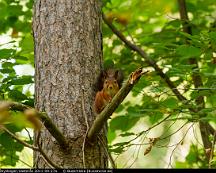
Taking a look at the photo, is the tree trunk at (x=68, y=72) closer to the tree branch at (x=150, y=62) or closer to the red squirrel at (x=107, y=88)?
the red squirrel at (x=107, y=88)

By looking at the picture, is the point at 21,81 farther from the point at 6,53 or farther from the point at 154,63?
the point at 154,63

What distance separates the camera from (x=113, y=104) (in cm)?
219

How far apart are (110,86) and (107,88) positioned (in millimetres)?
34

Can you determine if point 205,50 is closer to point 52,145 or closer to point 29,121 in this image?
point 52,145

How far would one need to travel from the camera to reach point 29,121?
1.18 m

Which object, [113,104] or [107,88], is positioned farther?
[107,88]

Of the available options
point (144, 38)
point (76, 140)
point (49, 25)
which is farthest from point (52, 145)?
point (144, 38)

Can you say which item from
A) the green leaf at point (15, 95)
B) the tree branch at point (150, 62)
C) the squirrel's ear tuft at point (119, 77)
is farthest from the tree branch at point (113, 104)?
the tree branch at point (150, 62)

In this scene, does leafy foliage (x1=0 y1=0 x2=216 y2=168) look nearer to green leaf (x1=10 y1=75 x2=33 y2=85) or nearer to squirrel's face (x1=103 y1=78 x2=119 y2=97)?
green leaf (x1=10 y1=75 x2=33 y2=85)

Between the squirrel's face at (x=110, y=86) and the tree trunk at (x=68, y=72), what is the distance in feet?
0.50

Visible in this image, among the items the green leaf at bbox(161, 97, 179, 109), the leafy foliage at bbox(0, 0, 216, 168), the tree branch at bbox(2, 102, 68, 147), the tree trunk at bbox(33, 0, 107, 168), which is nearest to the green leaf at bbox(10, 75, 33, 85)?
the leafy foliage at bbox(0, 0, 216, 168)

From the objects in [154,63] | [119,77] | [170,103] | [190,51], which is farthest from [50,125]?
[154,63]

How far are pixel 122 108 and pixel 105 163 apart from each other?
1919mm

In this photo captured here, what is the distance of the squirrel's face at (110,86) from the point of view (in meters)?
2.55
